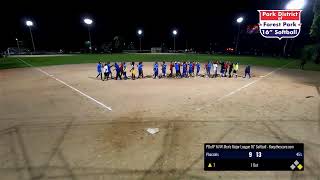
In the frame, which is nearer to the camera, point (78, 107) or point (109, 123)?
point (109, 123)

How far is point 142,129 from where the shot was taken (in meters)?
10.4

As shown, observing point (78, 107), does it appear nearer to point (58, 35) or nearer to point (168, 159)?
point (168, 159)

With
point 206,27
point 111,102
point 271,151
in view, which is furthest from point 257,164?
point 206,27

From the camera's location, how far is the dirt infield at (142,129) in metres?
7.30

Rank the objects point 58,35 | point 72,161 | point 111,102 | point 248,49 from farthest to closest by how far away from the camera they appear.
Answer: point 58,35 < point 248,49 < point 111,102 < point 72,161

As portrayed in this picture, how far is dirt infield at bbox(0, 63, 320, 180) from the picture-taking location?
7301mm

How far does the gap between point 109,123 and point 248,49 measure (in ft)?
239

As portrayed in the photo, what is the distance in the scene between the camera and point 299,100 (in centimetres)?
1532
